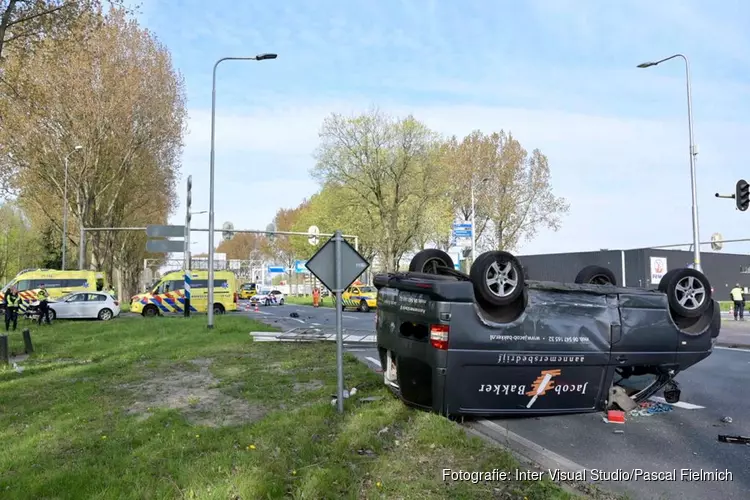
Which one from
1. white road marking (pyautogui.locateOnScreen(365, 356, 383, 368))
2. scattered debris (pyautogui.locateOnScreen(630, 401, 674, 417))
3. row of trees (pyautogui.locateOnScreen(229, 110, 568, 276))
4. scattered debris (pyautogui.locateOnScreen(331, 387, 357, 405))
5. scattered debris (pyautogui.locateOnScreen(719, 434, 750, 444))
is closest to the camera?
scattered debris (pyautogui.locateOnScreen(719, 434, 750, 444))

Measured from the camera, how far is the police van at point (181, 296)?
30062 millimetres

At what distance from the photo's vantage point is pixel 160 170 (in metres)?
39.6

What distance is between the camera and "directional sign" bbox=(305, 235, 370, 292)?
7.07 metres

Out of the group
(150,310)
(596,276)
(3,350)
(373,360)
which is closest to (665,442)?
(596,276)

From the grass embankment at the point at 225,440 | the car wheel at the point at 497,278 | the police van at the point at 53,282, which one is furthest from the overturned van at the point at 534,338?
the police van at the point at 53,282

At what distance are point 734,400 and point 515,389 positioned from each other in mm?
3818

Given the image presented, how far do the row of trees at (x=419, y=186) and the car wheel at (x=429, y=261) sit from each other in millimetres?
34471

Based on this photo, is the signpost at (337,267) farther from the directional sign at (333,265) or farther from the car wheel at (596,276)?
the car wheel at (596,276)

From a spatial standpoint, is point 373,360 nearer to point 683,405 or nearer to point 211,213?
point 683,405

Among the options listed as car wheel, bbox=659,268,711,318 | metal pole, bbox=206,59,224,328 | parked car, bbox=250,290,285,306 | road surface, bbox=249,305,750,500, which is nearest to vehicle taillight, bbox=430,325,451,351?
road surface, bbox=249,305,750,500

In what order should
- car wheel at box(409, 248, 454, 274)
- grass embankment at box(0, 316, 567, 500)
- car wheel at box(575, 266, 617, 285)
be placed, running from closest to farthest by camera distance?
grass embankment at box(0, 316, 567, 500), car wheel at box(409, 248, 454, 274), car wheel at box(575, 266, 617, 285)

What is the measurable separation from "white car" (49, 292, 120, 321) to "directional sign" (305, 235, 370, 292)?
925 inches

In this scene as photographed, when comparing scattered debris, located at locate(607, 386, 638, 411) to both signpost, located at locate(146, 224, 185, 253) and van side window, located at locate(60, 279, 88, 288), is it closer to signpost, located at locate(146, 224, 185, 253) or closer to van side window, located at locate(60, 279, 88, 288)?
signpost, located at locate(146, 224, 185, 253)

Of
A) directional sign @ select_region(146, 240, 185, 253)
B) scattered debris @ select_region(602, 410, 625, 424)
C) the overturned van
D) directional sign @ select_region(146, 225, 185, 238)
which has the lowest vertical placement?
scattered debris @ select_region(602, 410, 625, 424)
